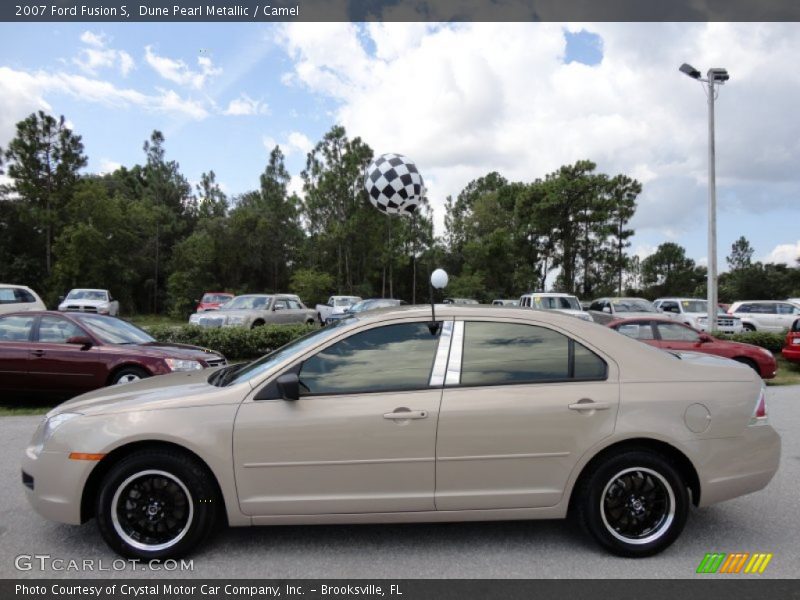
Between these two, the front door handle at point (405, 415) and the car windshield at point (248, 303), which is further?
the car windshield at point (248, 303)

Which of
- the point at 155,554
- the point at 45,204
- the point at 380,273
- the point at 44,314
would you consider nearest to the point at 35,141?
the point at 45,204

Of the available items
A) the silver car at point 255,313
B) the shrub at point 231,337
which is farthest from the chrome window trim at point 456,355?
the silver car at point 255,313

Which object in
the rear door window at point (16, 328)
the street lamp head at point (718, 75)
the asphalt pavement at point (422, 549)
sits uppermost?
the street lamp head at point (718, 75)

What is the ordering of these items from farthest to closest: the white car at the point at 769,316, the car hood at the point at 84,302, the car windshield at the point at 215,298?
the car windshield at the point at 215,298 < the car hood at the point at 84,302 < the white car at the point at 769,316

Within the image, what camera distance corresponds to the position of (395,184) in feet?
47.5

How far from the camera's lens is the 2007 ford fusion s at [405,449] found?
3.36 meters

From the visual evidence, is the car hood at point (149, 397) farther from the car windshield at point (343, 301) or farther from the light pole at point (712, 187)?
the car windshield at point (343, 301)

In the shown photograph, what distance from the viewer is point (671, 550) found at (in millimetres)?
3537

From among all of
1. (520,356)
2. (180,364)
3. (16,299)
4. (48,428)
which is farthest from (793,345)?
(16,299)

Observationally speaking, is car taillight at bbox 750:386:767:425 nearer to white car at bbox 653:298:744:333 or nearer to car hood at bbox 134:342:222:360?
car hood at bbox 134:342:222:360

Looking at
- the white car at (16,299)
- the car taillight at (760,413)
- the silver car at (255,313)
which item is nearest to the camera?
the car taillight at (760,413)

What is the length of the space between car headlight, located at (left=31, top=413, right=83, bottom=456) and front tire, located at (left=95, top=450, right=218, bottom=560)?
468 millimetres

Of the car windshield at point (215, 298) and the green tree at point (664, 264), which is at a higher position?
the green tree at point (664, 264)

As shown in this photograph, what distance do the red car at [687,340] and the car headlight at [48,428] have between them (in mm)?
9653
